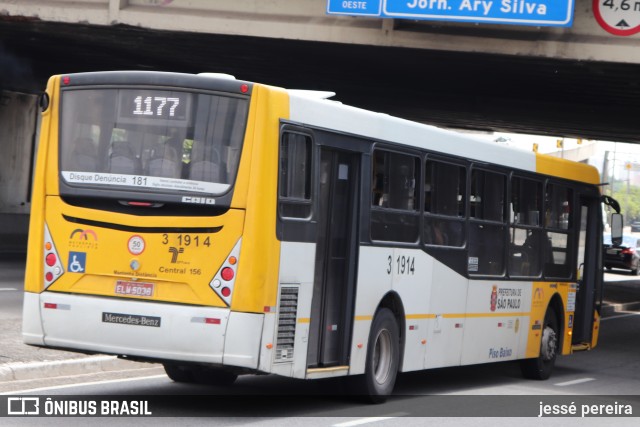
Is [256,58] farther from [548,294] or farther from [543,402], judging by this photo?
[543,402]

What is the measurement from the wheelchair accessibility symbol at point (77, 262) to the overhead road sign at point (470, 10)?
10624 millimetres

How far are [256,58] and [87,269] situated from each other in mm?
15299

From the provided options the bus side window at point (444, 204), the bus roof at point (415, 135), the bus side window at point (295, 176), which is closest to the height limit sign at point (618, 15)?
the bus roof at point (415, 135)

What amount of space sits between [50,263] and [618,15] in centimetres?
1190

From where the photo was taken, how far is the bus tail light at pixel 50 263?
33.5ft

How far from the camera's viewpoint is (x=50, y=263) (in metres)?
10.3

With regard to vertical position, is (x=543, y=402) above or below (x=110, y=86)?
below

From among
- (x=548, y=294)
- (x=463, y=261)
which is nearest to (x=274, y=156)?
(x=463, y=261)

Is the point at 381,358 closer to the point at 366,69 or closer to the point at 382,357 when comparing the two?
the point at 382,357

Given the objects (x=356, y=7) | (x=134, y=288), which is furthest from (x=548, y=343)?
(x=134, y=288)

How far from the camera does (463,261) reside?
45.4 ft

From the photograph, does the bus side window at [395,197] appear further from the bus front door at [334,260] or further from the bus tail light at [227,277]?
the bus tail light at [227,277]

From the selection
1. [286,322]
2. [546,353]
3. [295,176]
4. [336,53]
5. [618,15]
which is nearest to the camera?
[286,322]

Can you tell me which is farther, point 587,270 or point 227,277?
point 587,270
